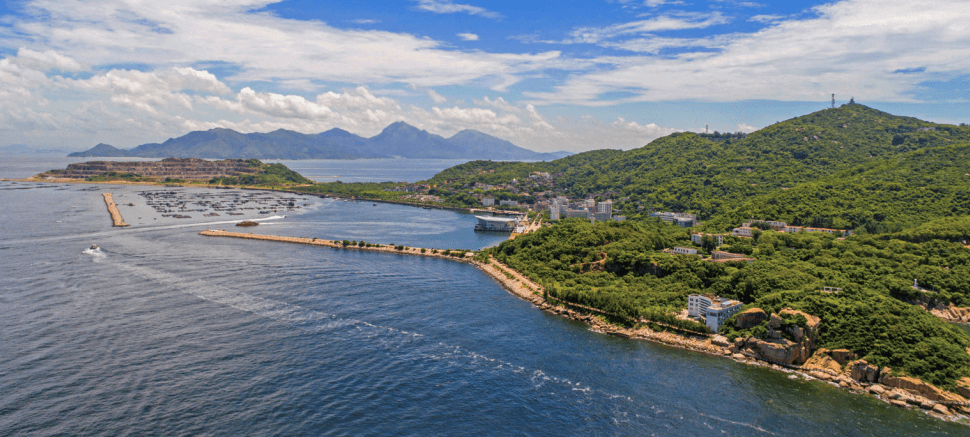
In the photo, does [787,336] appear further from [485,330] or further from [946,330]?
[485,330]

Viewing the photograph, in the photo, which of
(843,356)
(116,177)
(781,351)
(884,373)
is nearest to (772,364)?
(781,351)

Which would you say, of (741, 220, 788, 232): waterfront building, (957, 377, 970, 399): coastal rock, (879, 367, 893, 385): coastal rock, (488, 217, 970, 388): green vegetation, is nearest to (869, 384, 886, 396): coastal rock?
(879, 367, 893, 385): coastal rock

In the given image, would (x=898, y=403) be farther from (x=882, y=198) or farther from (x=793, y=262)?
(x=882, y=198)

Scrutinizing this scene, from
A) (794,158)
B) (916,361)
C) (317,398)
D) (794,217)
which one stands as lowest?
(317,398)

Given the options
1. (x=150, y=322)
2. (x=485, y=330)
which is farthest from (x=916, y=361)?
(x=150, y=322)

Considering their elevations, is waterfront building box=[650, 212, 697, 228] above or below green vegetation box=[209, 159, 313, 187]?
below

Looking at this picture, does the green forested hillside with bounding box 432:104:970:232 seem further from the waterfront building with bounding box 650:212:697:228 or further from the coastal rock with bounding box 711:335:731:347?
the coastal rock with bounding box 711:335:731:347
